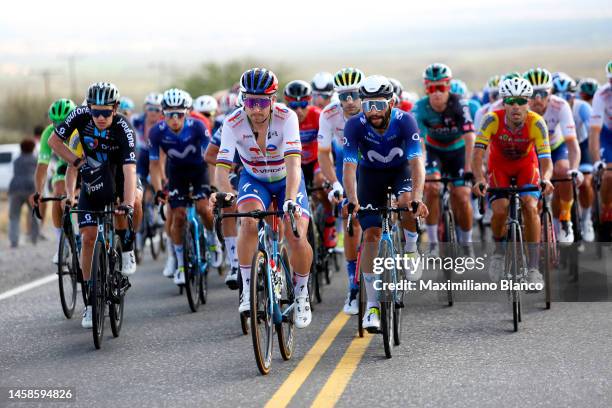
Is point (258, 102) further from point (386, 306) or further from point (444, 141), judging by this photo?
point (444, 141)

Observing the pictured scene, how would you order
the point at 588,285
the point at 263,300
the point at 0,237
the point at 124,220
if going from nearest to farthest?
the point at 263,300
the point at 124,220
the point at 588,285
the point at 0,237

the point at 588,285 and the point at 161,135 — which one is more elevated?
the point at 161,135

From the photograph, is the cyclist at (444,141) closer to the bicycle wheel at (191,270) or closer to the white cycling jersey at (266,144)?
the bicycle wheel at (191,270)

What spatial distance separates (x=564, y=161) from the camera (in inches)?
520

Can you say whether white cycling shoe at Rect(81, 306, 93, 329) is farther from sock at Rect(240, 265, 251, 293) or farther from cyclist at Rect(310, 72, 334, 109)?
cyclist at Rect(310, 72, 334, 109)

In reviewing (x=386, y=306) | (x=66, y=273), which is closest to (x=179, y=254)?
(x=66, y=273)

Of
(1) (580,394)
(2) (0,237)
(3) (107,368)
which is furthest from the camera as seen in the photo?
(2) (0,237)

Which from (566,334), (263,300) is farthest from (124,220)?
(566,334)

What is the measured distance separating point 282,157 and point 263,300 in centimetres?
141

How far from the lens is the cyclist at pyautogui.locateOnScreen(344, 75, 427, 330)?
29.6 feet

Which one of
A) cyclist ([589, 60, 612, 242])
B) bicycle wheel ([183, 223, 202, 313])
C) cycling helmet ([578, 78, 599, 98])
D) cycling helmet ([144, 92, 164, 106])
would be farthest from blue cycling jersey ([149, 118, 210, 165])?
cycling helmet ([578, 78, 599, 98])

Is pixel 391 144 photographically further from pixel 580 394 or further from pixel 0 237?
pixel 0 237

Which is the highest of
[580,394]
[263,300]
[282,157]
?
[282,157]

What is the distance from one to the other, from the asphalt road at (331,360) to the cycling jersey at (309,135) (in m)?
1.75
